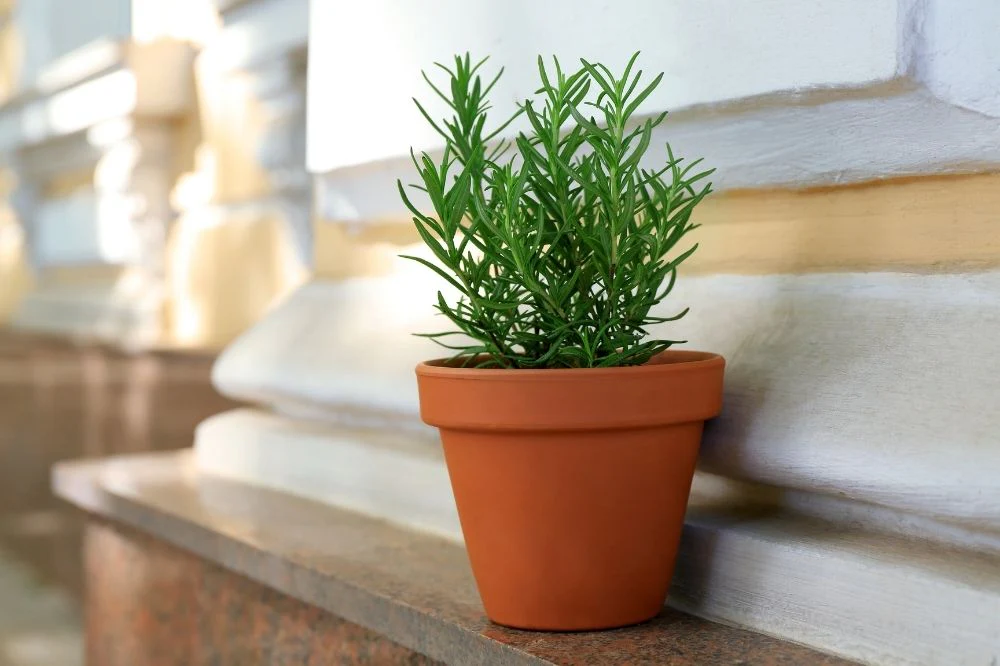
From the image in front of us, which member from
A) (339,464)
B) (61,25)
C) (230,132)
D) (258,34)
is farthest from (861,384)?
(61,25)

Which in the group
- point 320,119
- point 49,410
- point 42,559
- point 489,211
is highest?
point 320,119

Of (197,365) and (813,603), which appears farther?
(197,365)

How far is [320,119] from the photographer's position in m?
1.14

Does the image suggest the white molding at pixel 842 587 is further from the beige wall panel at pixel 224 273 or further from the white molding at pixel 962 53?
the beige wall panel at pixel 224 273

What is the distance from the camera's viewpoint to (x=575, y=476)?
64cm

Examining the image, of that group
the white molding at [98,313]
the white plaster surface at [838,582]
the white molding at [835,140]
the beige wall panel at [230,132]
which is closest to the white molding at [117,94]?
the beige wall panel at [230,132]

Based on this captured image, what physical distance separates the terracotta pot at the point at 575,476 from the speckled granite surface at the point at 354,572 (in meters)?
0.03

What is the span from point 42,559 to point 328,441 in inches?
56.3

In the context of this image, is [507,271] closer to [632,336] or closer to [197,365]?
[632,336]

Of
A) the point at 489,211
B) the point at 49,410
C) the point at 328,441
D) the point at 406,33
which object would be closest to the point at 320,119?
the point at 406,33

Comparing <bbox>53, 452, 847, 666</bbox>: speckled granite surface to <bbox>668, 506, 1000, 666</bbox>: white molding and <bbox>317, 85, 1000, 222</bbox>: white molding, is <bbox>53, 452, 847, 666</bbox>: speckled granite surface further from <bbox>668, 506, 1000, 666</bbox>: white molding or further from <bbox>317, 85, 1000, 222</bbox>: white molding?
<bbox>317, 85, 1000, 222</bbox>: white molding

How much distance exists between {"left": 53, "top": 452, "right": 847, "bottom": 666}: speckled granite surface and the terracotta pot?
1.1 inches

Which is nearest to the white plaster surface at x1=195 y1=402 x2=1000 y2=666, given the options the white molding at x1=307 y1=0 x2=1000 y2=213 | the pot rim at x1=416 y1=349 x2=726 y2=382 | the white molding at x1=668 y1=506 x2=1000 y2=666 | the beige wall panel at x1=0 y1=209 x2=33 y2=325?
the white molding at x1=668 y1=506 x2=1000 y2=666

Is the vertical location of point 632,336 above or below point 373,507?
above
